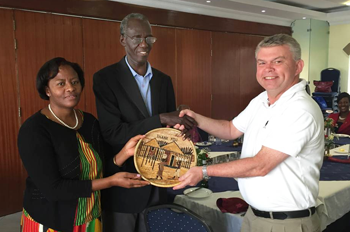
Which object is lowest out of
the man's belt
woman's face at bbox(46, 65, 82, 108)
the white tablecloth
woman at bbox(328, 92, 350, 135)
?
the white tablecloth

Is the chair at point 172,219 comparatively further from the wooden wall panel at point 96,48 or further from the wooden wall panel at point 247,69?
the wooden wall panel at point 247,69

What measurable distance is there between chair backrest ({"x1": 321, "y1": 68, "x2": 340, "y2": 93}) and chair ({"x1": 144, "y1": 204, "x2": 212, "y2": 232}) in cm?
841

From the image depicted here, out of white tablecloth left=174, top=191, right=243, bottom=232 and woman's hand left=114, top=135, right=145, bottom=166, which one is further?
white tablecloth left=174, top=191, right=243, bottom=232

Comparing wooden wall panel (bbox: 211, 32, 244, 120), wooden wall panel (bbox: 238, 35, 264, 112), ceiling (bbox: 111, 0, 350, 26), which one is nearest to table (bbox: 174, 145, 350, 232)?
ceiling (bbox: 111, 0, 350, 26)

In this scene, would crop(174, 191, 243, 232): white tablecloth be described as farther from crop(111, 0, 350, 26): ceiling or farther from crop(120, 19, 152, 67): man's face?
crop(111, 0, 350, 26): ceiling

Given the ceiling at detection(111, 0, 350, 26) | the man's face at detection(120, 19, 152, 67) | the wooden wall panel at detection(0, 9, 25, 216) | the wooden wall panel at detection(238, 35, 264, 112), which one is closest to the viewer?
the man's face at detection(120, 19, 152, 67)

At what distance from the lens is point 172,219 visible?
154 centimetres

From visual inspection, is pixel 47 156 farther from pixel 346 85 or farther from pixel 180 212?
pixel 346 85

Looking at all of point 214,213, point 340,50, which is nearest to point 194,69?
point 214,213

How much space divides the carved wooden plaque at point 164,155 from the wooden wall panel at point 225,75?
5017 millimetres

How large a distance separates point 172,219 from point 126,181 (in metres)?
0.30

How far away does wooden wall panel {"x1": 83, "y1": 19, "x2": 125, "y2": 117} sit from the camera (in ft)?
15.0

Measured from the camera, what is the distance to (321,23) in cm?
839

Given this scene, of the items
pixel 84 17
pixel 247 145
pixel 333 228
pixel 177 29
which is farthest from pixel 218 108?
pixel 247 145
